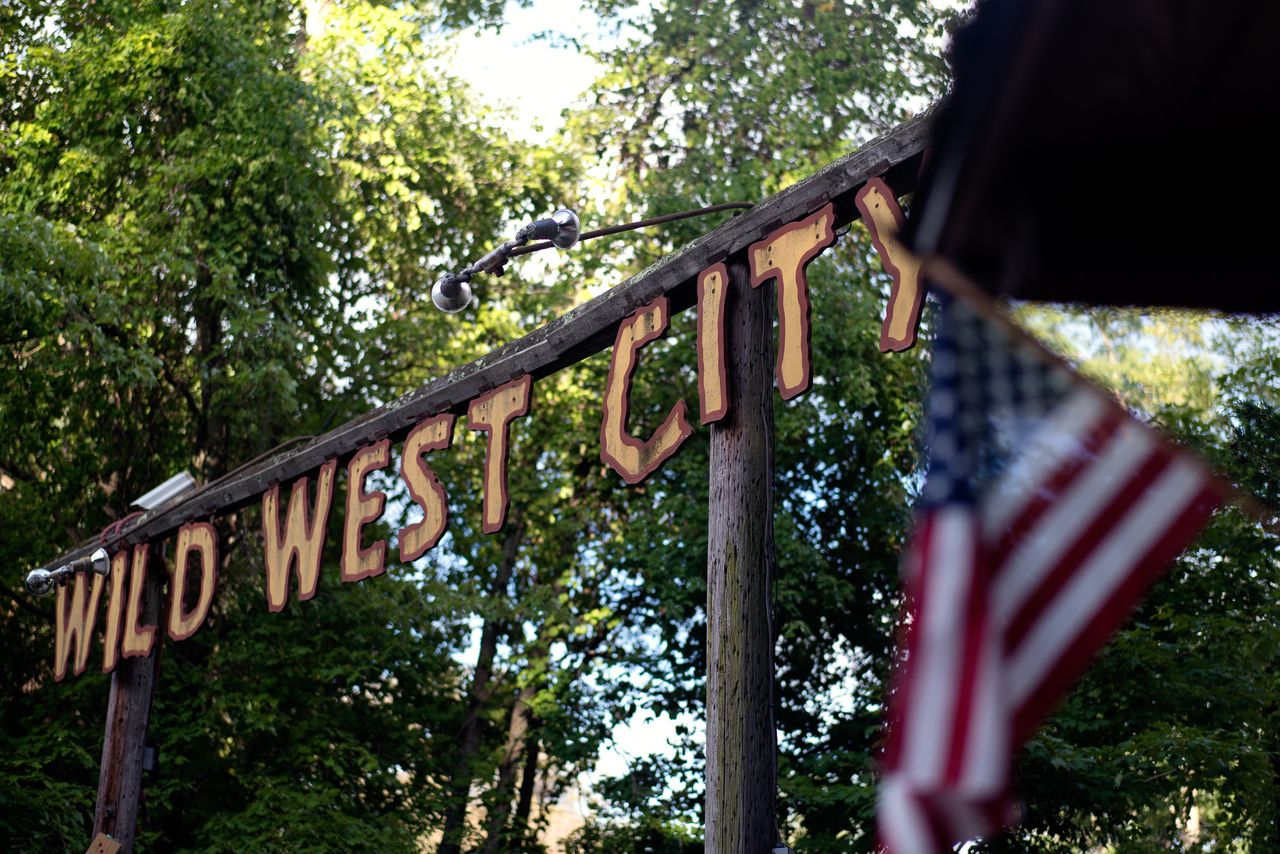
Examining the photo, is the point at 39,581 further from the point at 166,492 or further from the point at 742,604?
the point at 742,604

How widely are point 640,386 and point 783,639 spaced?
134 inches

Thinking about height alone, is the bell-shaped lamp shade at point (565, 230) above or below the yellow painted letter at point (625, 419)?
above

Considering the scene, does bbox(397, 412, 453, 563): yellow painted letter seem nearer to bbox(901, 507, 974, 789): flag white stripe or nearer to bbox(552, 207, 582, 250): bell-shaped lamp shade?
bbox(552, 207, 582, 250): bell-shaped lamp shade

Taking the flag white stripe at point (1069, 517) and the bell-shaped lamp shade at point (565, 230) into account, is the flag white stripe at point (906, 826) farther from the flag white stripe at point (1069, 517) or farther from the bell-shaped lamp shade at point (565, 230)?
the bell-shaped lamp shade at point (565, 230)

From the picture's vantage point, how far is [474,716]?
17.4m

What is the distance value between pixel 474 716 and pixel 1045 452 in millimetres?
16152

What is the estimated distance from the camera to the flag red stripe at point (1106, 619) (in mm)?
1742

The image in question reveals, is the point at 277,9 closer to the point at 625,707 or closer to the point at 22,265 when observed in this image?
the point at 22,265

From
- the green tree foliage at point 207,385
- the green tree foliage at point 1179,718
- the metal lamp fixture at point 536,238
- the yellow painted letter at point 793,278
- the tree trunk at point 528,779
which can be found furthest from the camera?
the tree trunk at point 528,779

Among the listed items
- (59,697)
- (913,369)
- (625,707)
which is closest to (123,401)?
(59,697)

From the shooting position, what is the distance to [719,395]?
5.85m

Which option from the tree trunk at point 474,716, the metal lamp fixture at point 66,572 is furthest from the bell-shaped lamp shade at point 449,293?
the tree trunk at point 474,716

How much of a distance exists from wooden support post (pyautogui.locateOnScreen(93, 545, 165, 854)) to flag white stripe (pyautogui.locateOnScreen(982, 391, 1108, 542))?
874 centimetres

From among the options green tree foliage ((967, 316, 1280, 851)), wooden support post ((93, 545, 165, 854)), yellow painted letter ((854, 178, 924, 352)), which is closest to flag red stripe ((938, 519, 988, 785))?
yellow painted letter ((854, 178, 924, 352))
